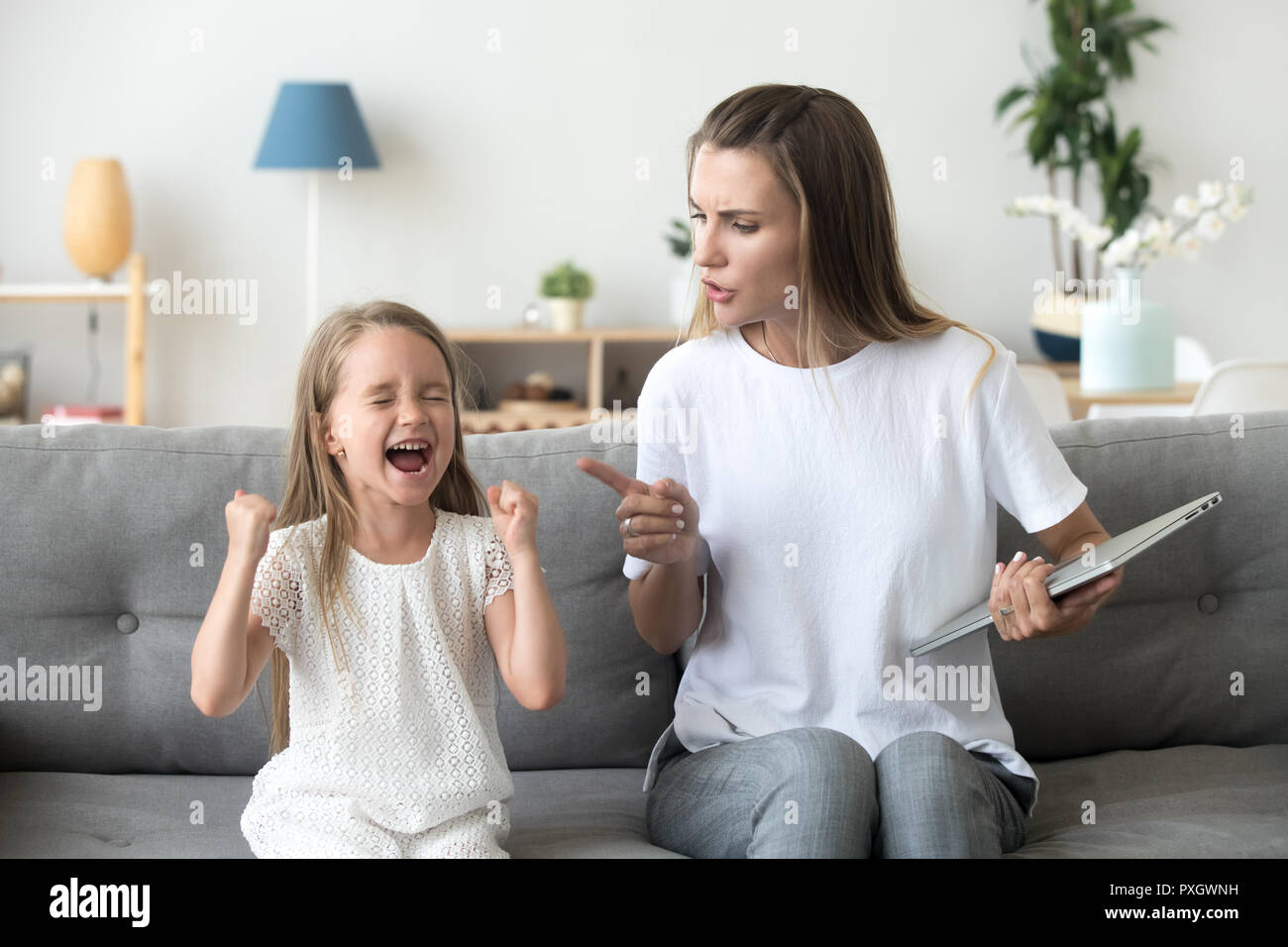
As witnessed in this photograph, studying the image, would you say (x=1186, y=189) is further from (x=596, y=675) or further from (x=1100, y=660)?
(x=596, y=675)

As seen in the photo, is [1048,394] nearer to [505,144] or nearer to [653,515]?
[653,515]

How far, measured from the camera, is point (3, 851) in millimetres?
1331

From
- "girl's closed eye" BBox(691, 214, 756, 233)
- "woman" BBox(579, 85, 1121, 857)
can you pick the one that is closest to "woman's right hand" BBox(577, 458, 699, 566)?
"woman" BBox(579, 85, 1121, 857)

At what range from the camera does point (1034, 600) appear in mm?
1196

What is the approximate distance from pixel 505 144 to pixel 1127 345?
98.4 inches

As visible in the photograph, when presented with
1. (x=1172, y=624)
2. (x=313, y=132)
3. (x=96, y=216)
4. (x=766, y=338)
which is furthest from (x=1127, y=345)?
(x=96, y=216)

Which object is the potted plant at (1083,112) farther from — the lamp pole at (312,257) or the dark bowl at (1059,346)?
the lamp pole at (312,257)

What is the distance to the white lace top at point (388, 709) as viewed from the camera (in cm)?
120

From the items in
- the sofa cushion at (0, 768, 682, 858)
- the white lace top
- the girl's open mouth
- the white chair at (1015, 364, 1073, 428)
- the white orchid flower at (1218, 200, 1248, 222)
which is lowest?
the sofa cushion at (0, 768, 682, 858)

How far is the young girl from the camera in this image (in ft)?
3.92

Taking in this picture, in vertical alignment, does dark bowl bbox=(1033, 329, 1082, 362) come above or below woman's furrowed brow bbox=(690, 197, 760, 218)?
below

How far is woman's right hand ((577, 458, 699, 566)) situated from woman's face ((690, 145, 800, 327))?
0.20 m

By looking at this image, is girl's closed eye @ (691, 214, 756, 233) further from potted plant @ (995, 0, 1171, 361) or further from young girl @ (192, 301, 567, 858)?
potted plant @ (995, 0, 1171, 361)

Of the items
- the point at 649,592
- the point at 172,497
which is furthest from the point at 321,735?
the point at 172,497
